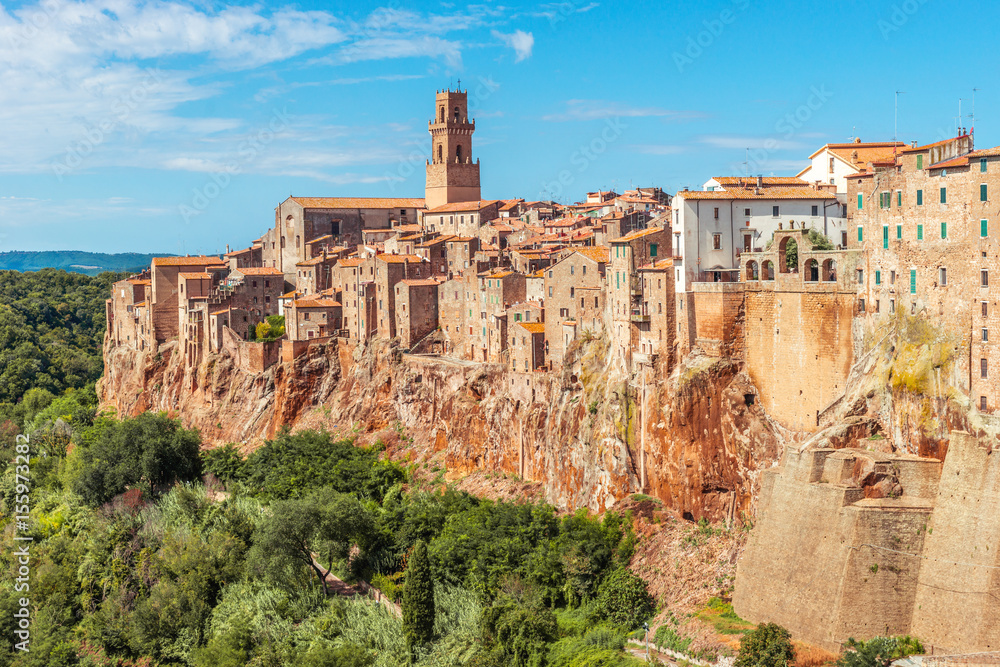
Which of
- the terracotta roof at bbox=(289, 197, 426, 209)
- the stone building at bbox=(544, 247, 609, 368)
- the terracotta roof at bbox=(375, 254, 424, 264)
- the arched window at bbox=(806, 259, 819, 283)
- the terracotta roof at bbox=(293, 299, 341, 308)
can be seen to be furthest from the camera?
the terracotta roof at bbox=(289, 197, 426, 209)

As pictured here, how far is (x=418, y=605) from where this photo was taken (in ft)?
166

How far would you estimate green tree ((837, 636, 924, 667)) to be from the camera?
39.0 m

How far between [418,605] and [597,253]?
22.2 meters

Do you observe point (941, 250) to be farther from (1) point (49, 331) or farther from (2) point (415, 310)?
(1) point (49, 331)

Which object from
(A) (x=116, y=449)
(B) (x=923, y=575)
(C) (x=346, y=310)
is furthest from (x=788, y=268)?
(A) (x=116, y=449)

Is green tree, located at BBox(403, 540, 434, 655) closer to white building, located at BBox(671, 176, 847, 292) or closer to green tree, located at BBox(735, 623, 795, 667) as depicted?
green tree, located at BBox(735, 623, 795, 667)

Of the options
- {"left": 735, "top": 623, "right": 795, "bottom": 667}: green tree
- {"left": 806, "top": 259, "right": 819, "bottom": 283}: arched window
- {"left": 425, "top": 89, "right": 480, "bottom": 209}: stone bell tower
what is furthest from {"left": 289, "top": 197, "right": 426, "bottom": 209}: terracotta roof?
{"left": 735, "top": 623, "right": 795, "bottom": 667}: green tree

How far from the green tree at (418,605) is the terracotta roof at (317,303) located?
33.4 m

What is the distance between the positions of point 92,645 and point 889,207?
43766 millimetres

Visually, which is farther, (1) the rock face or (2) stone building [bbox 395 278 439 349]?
(2) stone building [bbox 395 278 439 349]

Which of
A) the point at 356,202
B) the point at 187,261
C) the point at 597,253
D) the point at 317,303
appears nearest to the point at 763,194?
the point at 597,253

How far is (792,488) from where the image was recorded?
148 ft

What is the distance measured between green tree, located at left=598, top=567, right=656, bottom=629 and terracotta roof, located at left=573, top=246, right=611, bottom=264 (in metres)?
18.8

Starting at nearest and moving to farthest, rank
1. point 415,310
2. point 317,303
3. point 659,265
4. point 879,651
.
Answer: point 879,651, point 659,265, point 415,310, point 317,303
